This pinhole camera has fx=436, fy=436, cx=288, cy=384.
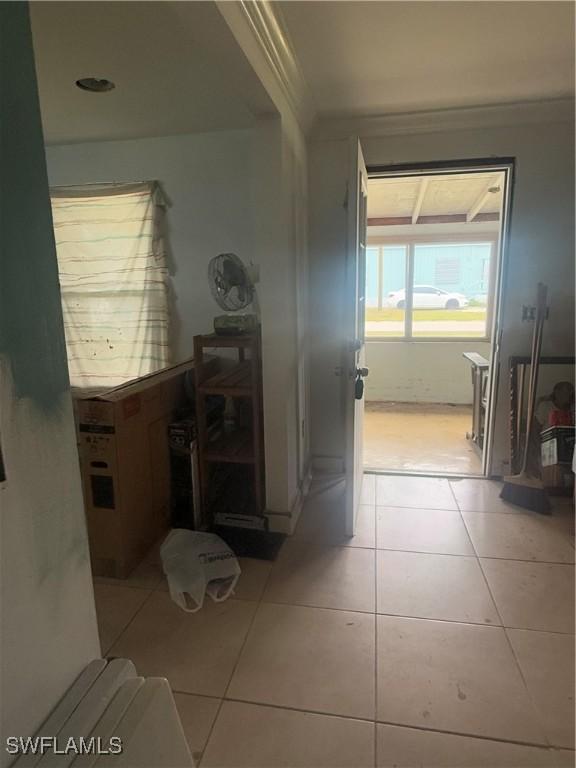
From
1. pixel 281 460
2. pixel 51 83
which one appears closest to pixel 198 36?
Result: pixel 51 83

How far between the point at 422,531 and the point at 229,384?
4.35 ft

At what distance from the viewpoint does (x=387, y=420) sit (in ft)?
14.9

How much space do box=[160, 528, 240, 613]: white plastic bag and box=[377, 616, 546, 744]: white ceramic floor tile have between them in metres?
0.69

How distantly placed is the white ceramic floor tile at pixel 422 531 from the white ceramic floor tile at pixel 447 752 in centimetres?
97

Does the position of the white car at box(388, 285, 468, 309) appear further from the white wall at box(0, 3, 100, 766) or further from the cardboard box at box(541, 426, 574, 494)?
the white wall at box(0, 3, 100, 766)

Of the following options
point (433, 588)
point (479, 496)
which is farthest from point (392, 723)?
point (479, 496)

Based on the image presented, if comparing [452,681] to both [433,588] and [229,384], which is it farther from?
[229,384]

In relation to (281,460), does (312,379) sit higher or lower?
higher

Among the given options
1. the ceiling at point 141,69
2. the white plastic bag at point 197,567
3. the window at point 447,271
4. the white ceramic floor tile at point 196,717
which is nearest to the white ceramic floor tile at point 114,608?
the white plastic bag at point 197,567

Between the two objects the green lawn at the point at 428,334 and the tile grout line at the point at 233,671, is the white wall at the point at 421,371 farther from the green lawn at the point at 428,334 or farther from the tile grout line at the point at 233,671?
the tile grout line at the point at 233,671

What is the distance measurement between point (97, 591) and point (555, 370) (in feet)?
9.48

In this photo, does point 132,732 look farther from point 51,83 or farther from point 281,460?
point 51,83

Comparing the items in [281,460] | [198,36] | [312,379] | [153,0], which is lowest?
[281,460]

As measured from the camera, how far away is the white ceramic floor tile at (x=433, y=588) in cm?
179
